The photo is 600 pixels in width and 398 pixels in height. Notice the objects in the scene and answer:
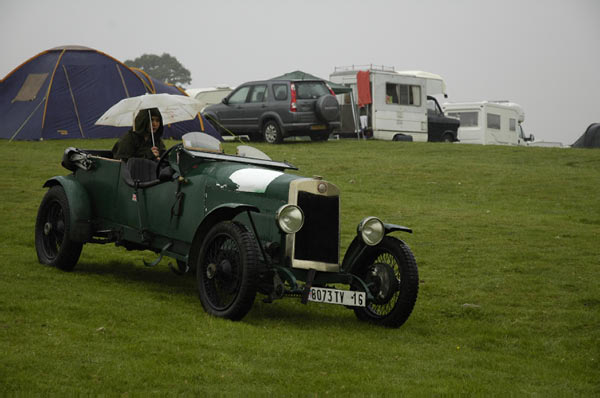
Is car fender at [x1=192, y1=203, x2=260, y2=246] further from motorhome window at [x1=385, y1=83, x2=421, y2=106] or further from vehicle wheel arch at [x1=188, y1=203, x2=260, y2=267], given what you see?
motorhome window at [x1=385, y1=83, x2=421, y2=106]

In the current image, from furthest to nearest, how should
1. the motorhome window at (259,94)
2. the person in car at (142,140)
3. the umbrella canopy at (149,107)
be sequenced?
the motorhome window at (259,94)
the umbrella canopy at (149,107)
the person in car at (142,140)

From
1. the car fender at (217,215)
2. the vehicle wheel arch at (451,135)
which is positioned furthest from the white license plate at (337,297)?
the vehicle wheel arch at (451,135)

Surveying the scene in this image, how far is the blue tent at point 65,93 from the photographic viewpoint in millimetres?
22094

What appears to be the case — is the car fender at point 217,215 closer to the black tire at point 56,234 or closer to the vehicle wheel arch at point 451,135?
the black tire at point 56,234

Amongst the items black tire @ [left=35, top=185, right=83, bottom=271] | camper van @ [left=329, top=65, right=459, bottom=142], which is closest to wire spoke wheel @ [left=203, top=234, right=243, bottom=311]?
black tire @ [left=35, top=185, right=83, bottom=271]

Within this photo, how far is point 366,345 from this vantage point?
20.6ft

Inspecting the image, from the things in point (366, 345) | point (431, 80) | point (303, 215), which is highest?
point (431, 80)

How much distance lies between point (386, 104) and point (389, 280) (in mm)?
21271

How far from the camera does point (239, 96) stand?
2536cm

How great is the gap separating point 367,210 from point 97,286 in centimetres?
646

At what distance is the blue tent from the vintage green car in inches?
569

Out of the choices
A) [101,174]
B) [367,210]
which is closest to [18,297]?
[101,174]

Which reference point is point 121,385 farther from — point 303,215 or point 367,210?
point 367,210

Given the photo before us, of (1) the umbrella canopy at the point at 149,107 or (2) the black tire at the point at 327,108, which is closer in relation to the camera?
(1) the umbrella canopy at the point at 149,107
